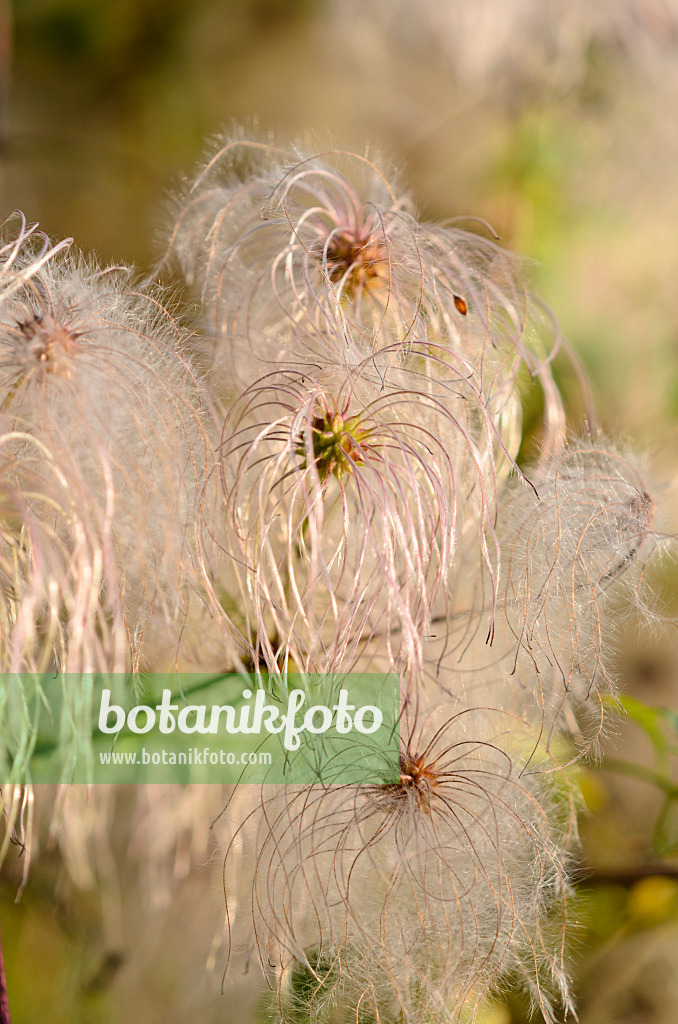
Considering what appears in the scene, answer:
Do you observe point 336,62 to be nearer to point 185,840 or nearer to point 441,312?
point 441,312

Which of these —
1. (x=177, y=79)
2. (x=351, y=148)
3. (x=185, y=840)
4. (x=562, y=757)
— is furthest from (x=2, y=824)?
(x=177, y=79)

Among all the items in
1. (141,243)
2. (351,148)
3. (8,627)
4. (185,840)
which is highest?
(141,243)

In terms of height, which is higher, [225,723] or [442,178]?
[442,178]

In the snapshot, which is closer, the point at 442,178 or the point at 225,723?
the point at 225,723

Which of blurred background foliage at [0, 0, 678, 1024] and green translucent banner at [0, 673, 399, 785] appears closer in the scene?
green translucent banner at [0, 673, 399, 785]
